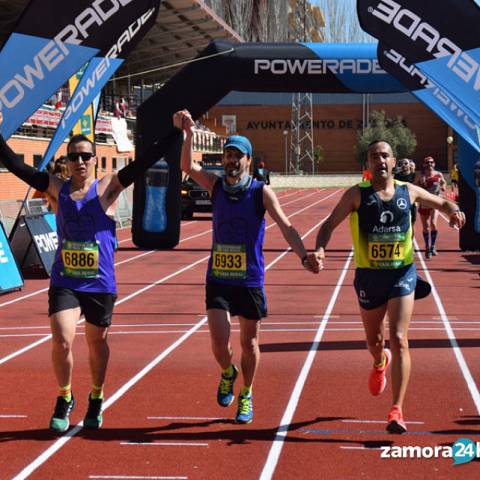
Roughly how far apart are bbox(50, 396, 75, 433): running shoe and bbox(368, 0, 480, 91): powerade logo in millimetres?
7695

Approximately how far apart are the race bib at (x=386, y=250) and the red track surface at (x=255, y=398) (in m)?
1.09

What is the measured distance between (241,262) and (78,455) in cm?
171

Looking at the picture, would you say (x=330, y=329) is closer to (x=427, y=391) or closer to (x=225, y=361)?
(x=427, y=391)

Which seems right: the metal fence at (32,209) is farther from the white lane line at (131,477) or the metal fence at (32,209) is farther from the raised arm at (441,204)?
the white lane line at (131,477)

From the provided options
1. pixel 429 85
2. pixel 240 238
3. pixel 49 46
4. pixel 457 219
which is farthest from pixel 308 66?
pixel 240 238

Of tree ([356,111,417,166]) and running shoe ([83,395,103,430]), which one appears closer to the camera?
running shoe ([83,395,103,430])

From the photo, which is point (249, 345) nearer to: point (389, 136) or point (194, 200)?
point (194, 200)

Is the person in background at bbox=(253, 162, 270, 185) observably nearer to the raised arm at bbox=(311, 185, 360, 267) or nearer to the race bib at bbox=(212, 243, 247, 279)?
the raised arm at bbox=(311, 185, 360, 267)

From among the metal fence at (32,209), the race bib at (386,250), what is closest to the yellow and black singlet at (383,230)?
the race bib at (386,250)

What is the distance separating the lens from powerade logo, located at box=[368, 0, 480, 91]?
12468 millimetres

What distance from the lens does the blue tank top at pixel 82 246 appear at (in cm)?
649

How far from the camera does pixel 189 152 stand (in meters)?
6.96

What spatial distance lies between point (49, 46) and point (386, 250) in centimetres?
880

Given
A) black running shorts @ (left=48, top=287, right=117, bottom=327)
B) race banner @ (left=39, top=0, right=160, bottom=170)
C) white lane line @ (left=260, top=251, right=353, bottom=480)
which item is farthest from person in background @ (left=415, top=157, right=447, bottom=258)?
black running shorts @ (left=48, top=287, right=117, bottom=327)
